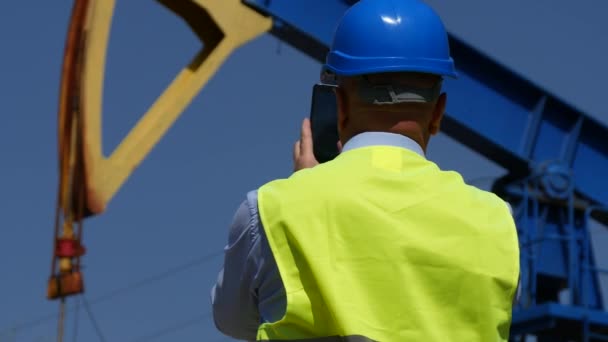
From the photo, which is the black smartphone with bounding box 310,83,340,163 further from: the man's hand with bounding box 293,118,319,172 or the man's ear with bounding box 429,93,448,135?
the man's ear with bounding box 429,93,448,135

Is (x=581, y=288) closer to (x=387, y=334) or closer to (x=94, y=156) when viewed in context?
(x=94, y=156)

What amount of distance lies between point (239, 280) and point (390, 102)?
40cm

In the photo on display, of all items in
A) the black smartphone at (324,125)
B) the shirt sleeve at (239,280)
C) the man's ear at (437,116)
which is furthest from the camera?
the black smartphone at (324,125)

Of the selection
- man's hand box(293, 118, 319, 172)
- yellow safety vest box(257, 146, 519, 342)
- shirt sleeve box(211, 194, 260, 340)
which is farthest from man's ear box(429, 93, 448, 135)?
shirt sleeve box(211, 194, 260, 340)

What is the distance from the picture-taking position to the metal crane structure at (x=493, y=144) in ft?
45.7

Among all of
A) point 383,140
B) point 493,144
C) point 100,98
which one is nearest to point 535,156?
point 493,144

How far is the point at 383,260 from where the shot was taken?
7.64 ft

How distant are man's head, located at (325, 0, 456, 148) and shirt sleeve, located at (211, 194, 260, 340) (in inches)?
10.4

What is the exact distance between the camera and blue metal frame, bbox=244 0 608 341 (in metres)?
13.7

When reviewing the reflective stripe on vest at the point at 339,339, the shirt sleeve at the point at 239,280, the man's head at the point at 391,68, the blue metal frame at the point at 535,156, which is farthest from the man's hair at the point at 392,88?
the blue metal frame at the point at 535,156

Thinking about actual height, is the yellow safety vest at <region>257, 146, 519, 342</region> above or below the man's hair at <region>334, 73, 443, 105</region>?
below

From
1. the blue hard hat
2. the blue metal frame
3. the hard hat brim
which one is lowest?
the blue metal frame

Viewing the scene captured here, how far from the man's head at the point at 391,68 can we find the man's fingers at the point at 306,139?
0.16m

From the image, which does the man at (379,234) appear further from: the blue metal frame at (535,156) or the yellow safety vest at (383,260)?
the blue metal frame at (535,156)
